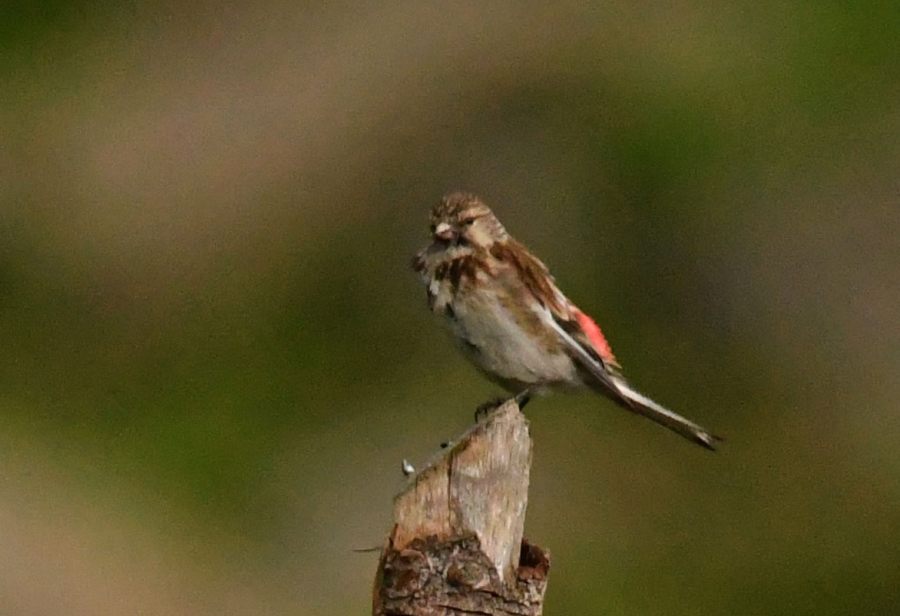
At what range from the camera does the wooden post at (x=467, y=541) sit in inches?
161

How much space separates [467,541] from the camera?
413 centimetres

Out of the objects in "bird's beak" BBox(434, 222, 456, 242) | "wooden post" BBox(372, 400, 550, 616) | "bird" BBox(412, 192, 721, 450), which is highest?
"bird's beak" BBox(434, 222, 456, 242)

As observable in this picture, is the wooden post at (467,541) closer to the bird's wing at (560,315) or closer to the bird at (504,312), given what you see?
the bird at (504,312)

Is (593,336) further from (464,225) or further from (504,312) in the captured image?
(464,225)

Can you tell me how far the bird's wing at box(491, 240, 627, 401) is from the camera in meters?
6.34

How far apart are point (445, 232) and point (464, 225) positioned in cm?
7

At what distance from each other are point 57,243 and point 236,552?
3.84 meters

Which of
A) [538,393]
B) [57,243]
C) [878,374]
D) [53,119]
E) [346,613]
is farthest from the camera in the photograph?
[53,119]

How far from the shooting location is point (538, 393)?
6.48 m

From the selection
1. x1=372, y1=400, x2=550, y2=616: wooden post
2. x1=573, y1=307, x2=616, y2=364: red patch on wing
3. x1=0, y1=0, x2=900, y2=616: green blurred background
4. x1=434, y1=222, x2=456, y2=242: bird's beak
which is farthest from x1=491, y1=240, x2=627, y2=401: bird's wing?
x1=0, y1=0, x2=900, y2=616: green blurred background

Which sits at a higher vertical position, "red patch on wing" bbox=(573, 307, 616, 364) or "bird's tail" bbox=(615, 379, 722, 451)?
"red patch on wing" bbox=(573, 307, 616, 364)

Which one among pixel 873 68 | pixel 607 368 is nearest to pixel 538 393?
pixel 607 368

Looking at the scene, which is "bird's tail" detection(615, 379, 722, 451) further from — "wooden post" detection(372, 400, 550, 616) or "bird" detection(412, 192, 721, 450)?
"wooden post" detection(372, 400, 550, 616)

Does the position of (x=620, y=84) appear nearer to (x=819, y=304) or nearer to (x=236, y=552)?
(x=819, y=304)
